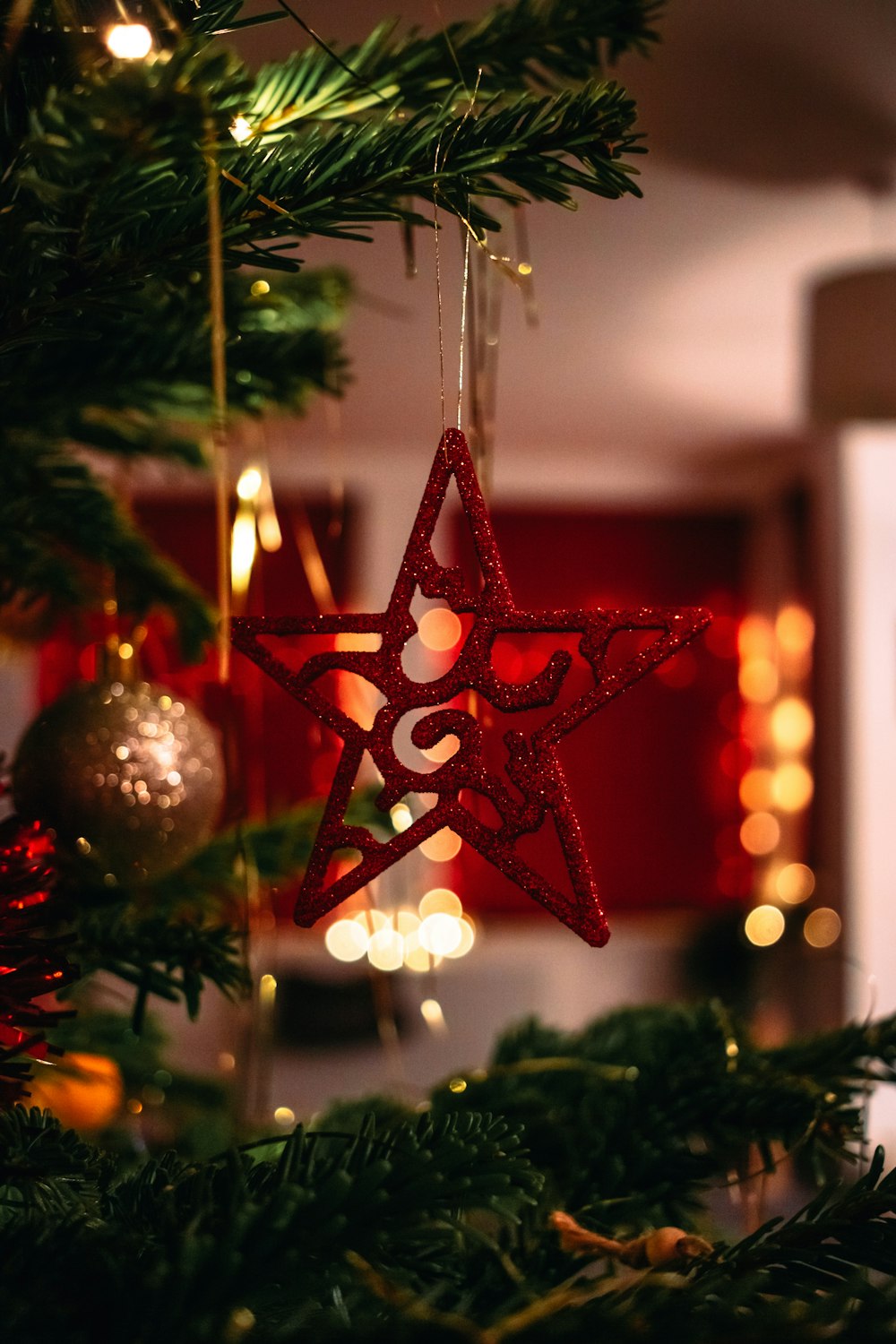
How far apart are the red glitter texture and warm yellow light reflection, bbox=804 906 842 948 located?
99.4 inches

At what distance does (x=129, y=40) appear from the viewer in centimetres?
36

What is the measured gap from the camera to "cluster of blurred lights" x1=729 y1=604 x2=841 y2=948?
3064 millimetres

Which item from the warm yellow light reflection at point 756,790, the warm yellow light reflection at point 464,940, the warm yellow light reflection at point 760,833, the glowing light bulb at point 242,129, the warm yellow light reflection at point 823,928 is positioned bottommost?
the warm yellow light reflection at point 464,940

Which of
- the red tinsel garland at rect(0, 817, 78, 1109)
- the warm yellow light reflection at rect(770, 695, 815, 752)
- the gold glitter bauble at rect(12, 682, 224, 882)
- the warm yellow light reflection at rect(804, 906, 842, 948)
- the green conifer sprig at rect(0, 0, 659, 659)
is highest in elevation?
the green conifer sprig at rect(0, 0, 659, 659)

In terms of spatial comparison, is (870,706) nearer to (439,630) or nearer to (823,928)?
(823,928)

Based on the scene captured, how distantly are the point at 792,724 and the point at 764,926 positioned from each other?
61cm

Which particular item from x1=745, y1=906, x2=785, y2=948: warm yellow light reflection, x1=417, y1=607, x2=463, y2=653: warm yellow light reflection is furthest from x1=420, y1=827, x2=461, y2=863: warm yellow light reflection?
x1=745, y1=906, x2=785, y2=948: warm yellow light reflection

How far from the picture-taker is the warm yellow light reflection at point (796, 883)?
2.98 metres

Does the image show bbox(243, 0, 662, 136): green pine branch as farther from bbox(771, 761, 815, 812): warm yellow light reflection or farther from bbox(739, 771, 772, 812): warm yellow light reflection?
bbox(739, 771, 772, 812): warm yellow light reflection

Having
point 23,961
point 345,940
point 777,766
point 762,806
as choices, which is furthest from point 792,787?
point 23,961

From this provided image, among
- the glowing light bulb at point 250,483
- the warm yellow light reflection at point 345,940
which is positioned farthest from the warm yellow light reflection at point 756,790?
the glowing light bulb at point 250,483

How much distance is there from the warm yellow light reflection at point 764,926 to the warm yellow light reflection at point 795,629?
77cm

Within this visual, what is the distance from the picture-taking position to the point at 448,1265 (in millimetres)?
403

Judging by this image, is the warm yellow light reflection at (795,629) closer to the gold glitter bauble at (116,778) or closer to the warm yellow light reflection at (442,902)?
the warm yellow light reflection at (442,902)
